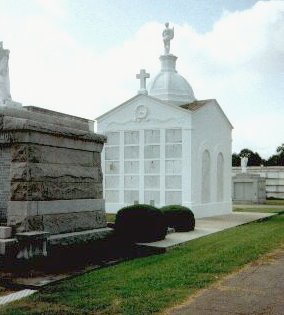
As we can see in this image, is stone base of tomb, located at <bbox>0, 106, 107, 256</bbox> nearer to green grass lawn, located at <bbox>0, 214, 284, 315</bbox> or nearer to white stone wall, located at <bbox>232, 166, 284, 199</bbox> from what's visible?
green grass lawn, located at <bbox>0, 214, 284, 315</bbox>

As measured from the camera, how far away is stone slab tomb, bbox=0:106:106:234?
8.78 meters

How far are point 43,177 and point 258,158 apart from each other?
272 feet

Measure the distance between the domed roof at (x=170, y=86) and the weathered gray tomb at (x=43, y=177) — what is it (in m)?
15.8

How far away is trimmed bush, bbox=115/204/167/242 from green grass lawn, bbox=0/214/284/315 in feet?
2.73

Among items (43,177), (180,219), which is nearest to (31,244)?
(43,177)

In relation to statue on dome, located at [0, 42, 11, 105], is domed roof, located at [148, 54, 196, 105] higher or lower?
higher

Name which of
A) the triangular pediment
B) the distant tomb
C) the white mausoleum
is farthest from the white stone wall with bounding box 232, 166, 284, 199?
the triangular pediment

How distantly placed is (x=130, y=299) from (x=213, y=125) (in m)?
18.1

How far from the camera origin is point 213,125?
23672 mm

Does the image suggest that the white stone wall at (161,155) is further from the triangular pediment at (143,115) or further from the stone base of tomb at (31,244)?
the stone base of tomb at (31,244)

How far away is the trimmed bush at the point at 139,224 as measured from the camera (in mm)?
11633

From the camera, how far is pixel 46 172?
9.17 m

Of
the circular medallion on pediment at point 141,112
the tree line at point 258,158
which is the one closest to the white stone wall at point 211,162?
the circular medallion on pediment at point 141,112

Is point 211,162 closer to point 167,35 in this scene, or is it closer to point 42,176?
point 167,35
